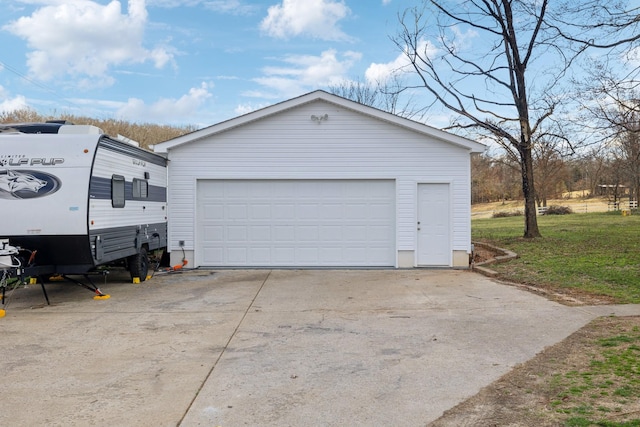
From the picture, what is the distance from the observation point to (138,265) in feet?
35.7

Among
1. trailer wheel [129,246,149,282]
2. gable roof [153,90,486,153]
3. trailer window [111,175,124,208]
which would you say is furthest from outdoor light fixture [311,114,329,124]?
trailer wheel [129,246,149,282]

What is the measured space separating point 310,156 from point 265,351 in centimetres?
773

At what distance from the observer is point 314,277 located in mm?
11555

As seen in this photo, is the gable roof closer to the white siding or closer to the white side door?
the white siding

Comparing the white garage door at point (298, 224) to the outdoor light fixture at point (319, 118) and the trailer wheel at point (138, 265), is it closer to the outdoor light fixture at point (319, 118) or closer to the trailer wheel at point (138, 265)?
the outdoor light fixture at point (319, 118)

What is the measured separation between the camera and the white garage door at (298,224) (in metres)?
13.0

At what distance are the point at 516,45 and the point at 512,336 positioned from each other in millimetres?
14157

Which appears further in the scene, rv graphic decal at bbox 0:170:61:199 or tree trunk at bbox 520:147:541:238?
tree trunk at bbox 520:147:541:238

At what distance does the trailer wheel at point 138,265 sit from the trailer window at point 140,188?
1138 millimetres

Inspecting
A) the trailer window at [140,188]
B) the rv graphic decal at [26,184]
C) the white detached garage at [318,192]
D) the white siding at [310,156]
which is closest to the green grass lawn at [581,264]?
the white detached garage at [318,192]

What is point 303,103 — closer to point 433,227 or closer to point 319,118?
point 319,118

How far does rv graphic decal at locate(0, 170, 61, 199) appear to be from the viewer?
8.41 meters

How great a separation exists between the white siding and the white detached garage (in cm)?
3

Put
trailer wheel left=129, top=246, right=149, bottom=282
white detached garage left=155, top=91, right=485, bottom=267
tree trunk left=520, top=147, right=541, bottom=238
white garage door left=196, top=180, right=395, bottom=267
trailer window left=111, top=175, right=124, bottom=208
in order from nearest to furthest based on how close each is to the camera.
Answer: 1. trailer window left=111, top=175, right=124, bottom=208
2. trailer wheel left=129, top=246, right=149, bottom=282
3. white detached garage left=155, top=91, right=485, bottom=267
4. white garage door left=196, top=180, right=395, bottom=267
5. tree trunk left=520, top=147, right=541, bottom=238
